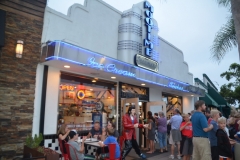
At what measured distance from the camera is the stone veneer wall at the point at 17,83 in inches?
225

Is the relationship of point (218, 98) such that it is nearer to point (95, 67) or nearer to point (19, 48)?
point (95, 67)

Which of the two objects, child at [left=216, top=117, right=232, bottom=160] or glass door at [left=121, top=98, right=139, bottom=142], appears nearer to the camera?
child at [left=216, top=117, right=232, bottom=160]

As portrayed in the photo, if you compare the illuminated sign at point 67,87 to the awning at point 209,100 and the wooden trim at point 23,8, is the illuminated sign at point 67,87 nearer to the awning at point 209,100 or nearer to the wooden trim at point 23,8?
the wooden trim at point 23,8

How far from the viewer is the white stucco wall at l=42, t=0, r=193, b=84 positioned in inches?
277

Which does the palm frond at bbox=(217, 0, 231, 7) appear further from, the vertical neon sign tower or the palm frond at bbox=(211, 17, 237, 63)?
the vertical neon sign tower

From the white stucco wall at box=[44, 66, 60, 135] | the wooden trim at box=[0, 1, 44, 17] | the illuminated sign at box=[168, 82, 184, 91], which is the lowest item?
the white stucco wall at box=[44, 66, 60, 135]

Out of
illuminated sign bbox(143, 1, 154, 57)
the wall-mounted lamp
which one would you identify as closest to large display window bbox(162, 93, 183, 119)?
illuminated sign bbox(143, 1, 154, 57)

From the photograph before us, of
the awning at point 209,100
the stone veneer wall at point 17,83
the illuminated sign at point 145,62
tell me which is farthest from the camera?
the awning at point 209,100

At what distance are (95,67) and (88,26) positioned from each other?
7.80ft

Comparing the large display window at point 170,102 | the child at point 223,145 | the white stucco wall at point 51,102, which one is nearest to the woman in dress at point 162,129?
the large display window at point 170,102

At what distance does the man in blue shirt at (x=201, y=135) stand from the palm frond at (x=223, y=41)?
569 cm

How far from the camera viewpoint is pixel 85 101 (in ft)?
27.2

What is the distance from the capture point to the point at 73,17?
7.68 m

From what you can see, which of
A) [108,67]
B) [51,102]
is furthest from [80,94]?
[108,67]
